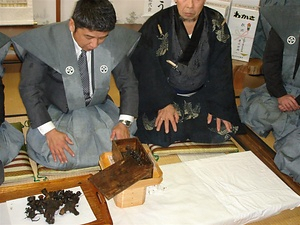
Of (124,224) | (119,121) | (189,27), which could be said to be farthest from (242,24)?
(124,224)

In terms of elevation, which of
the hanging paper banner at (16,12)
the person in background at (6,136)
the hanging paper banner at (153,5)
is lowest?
the person in background at (6,136)

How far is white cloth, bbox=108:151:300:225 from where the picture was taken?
5.91 feet

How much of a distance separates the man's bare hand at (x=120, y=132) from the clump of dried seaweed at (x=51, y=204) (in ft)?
2.40

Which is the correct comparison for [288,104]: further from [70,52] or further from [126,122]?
[70,52]

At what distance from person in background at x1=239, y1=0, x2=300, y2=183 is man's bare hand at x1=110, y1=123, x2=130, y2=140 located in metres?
1.25

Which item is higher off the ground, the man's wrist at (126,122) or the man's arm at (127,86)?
the man's arm at (127,86)

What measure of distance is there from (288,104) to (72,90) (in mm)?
1764

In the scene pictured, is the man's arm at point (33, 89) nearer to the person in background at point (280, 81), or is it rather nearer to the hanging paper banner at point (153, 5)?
the person in background at point (280, 81)

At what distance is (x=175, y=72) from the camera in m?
2.78

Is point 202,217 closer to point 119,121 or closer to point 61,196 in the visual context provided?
point 61,196

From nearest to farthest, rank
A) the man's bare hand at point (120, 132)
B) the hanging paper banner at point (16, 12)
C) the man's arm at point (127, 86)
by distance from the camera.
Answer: the man's bare hand at point (120, 132) → the man's arm at point (127, 86) → the hanging paper banner at point (16, 12)

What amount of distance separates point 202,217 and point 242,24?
7.77 ft

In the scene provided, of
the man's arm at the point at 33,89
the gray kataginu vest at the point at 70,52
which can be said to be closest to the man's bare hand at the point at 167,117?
the gray kataginu vest at the point at 70,52

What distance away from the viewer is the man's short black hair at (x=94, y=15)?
2020 mm
